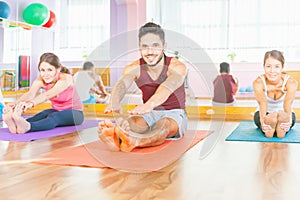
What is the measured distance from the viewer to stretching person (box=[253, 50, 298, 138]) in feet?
7.38

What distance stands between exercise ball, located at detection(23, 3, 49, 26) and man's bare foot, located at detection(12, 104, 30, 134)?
2.07m

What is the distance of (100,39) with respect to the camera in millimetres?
5352

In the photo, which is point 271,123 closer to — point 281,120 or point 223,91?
point 281,120

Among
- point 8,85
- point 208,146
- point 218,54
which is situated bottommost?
point 208,146

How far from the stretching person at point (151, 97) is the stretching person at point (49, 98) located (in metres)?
0.80

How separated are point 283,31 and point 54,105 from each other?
407 centimetres

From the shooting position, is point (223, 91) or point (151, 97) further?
point (223, 91)

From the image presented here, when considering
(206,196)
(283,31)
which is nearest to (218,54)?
(283,31)

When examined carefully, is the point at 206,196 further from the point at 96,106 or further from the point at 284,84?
the point at 96,106

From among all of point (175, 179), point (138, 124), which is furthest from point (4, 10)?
point (175, 179)

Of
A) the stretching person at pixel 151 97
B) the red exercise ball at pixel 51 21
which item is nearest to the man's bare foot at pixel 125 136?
the stretching person at pixel 151 97

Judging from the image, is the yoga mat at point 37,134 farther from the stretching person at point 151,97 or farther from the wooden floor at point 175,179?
the stretching person at point 151,97

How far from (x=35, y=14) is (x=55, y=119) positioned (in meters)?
1.94

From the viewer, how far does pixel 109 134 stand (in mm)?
1622
